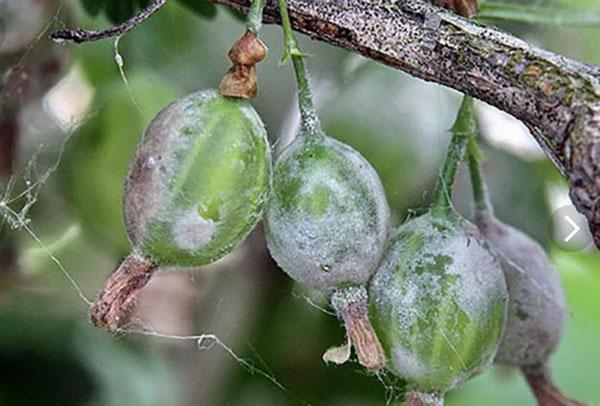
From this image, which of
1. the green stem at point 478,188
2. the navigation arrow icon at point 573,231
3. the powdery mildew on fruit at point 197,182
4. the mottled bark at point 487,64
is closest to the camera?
the mottled bark at point 487,64

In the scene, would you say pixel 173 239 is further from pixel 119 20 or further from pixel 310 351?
pixel 310 351

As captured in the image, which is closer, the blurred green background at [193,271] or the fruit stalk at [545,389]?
the fruit stalk at [545,389]

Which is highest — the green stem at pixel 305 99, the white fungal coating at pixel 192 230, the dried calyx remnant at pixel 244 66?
the dried calyx remnant at pixel 244 66

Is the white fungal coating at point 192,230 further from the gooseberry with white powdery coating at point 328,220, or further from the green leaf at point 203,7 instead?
the green leaf at point 203,7

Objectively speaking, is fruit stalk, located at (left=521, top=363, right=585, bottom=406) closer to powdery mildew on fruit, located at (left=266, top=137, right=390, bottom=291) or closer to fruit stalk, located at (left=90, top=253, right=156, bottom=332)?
powdery mildew on fruit, located at (left=266, top=137, right=390, bottom=291)

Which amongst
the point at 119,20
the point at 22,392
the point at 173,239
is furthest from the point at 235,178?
the point at 22,392

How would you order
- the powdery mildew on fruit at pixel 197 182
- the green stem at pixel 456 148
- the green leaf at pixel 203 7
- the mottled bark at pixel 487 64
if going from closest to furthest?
the mottled bark at pixel 487 64 → the powdery mildew on fruit at pixel 197 182 → the green stem at pixel 456 148 → the green leaf at pixel 203 7

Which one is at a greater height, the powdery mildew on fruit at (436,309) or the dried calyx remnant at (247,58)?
the dried calyx remnant at (247,58)

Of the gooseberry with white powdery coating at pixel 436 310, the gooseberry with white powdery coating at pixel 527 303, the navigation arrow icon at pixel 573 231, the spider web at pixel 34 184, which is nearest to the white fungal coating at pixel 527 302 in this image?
the gooseberry with white powdery coating at pixel 527 303
